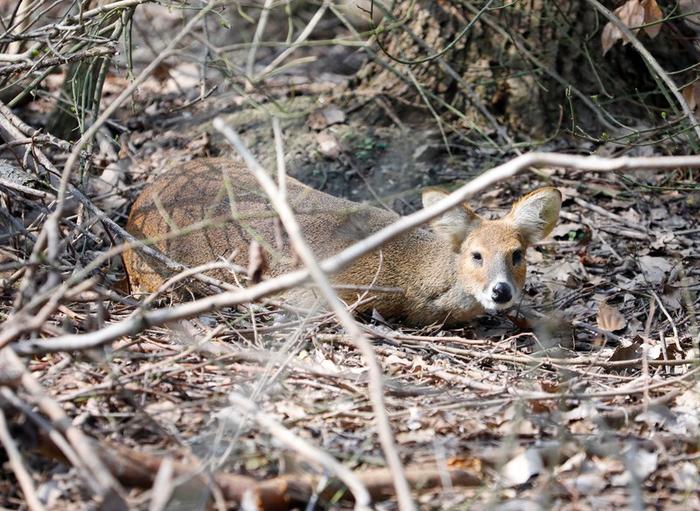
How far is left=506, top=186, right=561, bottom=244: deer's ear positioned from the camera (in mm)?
6223

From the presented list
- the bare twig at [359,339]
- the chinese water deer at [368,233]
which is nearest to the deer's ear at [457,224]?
the chinese water deer at [368,233]

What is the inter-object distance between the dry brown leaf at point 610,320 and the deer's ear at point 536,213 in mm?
812

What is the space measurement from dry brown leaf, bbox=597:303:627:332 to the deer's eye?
68 centimetres

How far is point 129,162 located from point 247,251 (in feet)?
7.53

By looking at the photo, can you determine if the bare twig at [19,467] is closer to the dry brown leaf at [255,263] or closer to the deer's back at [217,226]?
the dry brown leaf at [255,263]

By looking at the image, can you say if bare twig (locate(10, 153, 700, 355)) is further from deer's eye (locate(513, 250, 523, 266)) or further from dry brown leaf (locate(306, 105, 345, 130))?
dry brown leaf (locate(306, 105, 345, 130))

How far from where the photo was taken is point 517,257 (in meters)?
6.27

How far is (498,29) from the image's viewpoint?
7770 mm

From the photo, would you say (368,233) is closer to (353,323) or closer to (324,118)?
(324,118)

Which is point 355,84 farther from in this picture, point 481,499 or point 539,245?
point 481,499

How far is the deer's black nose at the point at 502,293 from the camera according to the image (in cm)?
600

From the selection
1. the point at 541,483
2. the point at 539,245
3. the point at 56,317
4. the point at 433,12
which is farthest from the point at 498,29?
the point at 541,483

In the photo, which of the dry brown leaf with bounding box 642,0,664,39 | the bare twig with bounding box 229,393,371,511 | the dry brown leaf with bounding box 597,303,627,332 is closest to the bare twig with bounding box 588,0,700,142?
the dry brown leaf with bounding box 642,0,664,39

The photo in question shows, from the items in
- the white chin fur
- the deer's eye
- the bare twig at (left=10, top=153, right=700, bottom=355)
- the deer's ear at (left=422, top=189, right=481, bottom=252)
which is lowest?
the white chin fur
